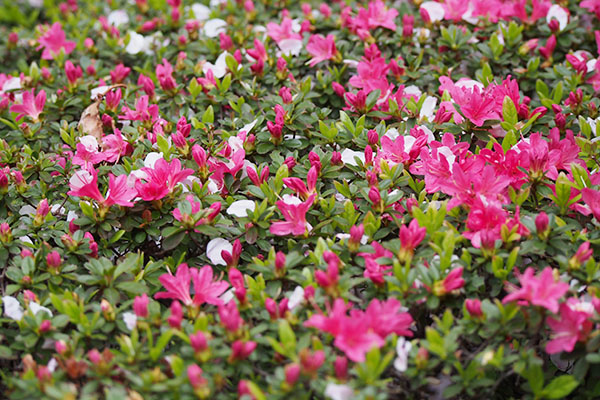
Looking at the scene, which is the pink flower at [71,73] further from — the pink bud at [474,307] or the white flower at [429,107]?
the pink bud at [474,307]

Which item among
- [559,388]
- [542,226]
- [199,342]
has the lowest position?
[559,388]

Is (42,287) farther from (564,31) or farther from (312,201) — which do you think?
(564,31)

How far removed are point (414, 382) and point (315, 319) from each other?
29 cm

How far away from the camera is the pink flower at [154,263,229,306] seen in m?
1.68

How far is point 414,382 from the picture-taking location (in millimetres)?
1523

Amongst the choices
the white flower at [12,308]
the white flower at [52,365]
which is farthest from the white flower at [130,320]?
the white flower at [12,308]

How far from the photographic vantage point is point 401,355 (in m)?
1.50

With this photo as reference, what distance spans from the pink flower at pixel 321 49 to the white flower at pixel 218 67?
353 mm

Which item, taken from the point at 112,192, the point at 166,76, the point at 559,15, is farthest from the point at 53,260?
the point at 559,15

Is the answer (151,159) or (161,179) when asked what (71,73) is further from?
(161,179)

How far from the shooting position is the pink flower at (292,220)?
1.80 metres

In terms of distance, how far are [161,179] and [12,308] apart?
1.75 ft

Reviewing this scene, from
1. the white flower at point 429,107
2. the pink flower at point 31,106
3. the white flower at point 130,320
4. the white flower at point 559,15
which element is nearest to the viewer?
the white flower at point 130,320

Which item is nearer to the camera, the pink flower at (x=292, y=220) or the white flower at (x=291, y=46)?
the pink flower at (x=292, y=220)
